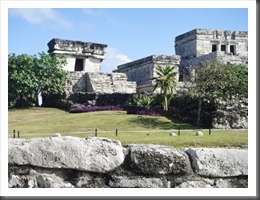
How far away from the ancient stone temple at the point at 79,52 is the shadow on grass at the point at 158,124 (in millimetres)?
12894

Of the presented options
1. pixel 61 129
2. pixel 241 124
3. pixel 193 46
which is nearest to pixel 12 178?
pixel 61 129

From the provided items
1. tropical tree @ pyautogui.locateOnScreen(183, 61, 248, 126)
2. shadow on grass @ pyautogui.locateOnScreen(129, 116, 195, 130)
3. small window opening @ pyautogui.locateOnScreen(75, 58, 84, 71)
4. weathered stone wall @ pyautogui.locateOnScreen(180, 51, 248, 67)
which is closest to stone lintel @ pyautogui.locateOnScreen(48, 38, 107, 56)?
small window opening @ pyautogui.locateOnScreen(75, 58, 84, 71)

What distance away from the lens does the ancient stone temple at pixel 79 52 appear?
3012 cm

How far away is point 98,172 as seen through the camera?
364 cm

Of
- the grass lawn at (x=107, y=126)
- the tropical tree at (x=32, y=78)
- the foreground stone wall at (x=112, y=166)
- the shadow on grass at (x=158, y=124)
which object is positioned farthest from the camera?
the tropical tree at (x=32, y=78)

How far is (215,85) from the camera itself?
20578mm

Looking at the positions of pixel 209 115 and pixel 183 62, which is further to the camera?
pixel 183 62

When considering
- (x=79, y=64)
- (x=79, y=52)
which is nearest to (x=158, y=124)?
(x=79, y=52)

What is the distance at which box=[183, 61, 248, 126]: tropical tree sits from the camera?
19891mm

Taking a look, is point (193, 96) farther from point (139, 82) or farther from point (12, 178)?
point (12, 178)

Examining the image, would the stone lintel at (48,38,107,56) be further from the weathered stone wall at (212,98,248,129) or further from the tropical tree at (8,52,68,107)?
the weathered stone wall at (212,98,248,129)

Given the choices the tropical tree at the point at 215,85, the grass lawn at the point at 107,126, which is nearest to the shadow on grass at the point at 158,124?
the grass lawn at the point at 107,126

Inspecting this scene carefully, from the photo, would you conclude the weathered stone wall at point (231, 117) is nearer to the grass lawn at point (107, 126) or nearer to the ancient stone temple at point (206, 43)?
the grass lawn at point (107, 126)
